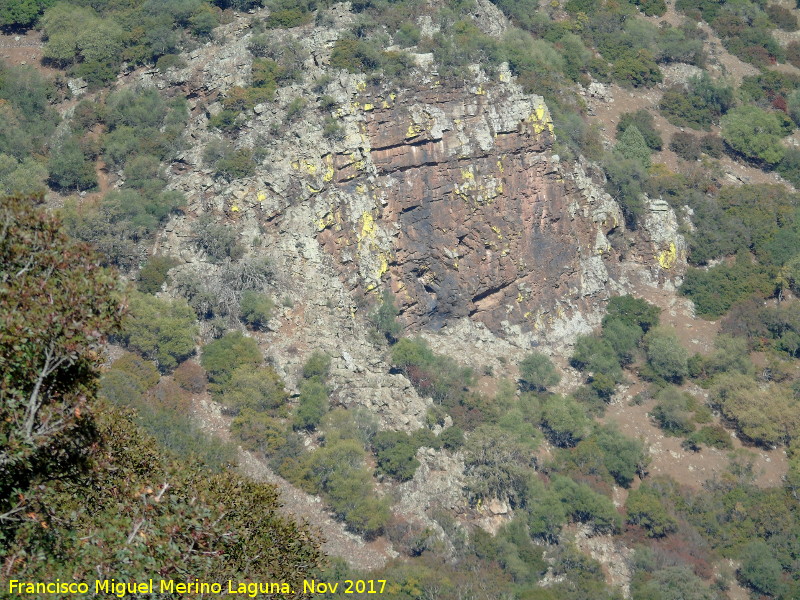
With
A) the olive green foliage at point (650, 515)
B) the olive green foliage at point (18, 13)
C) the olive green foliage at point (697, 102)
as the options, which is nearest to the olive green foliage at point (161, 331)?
the olive green foliage at point (650, 515)

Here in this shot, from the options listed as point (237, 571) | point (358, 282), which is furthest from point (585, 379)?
point (237, 571)

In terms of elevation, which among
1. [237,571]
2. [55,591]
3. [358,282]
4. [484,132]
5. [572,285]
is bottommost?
[572,285]

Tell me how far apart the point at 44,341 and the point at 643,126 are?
223 feet

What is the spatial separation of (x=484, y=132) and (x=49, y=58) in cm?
2712

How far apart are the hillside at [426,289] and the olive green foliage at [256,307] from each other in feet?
0.53

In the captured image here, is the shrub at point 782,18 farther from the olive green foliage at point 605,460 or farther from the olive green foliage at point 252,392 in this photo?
the olive green foliage at point 252,392

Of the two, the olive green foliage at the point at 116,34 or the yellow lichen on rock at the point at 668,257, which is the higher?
the olive green foliage at the point at 116,34

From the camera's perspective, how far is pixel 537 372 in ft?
203

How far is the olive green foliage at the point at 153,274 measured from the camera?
2215 inches

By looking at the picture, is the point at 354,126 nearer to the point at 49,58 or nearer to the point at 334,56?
the point at 334,56

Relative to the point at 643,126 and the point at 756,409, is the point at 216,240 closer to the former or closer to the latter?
the point at 756,409

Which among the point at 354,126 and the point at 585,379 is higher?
the point at 354,126

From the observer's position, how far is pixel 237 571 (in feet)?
64.1

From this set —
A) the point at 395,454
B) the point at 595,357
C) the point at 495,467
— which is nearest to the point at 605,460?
the point at 595,357
